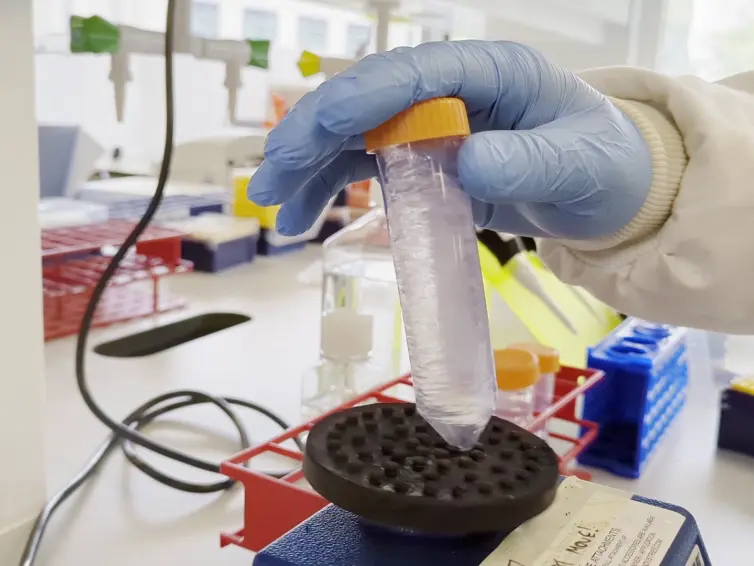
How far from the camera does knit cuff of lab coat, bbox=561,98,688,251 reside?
1.70 ft

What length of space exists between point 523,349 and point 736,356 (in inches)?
20.3

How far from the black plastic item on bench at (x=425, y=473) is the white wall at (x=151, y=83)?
1.33 metres

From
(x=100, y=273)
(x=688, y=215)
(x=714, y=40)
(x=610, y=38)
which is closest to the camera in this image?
(x=688, y=215)

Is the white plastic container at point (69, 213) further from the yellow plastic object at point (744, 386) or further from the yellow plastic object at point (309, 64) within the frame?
the yellow plastic object at point (744, 386)

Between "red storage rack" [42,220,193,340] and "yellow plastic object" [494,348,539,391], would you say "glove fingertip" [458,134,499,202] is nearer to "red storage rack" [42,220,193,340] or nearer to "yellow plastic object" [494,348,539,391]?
"yellow plastic object" [494,348,539,391]

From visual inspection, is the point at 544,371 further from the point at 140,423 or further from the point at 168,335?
the point at 168,335

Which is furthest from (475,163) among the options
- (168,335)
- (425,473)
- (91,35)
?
(168,335)

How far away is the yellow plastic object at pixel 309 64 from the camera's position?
0.81m

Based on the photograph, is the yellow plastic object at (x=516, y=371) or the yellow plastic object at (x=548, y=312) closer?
the yellow plastic object at (x=516, y=371)

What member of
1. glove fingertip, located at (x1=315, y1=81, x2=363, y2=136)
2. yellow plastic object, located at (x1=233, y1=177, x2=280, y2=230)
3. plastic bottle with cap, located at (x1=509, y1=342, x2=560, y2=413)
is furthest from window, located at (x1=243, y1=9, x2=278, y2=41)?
glove fingertip, located at (x1=315, y1=81, x2=363, y2=136)

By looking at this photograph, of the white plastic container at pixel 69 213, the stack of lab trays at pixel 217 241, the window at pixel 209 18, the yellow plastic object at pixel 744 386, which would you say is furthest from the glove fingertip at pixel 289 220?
the window at pixel 209 18

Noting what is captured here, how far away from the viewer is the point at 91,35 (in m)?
0.63

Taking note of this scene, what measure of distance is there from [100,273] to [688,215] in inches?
31.8

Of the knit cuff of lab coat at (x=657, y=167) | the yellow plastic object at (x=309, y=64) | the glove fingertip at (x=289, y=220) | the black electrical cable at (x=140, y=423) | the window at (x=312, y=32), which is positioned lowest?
the black electrical cable at (x=140, y=423)
